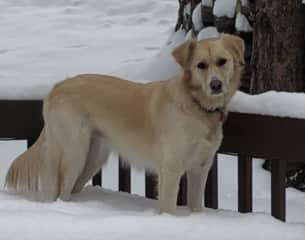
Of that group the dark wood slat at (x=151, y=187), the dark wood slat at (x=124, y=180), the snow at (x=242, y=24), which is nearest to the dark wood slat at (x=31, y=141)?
the dark wood slat at (x=124, y=180)

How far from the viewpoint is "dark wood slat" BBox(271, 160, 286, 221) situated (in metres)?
3.86

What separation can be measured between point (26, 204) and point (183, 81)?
89 centimetres

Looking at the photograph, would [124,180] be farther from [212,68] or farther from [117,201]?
[212,68]

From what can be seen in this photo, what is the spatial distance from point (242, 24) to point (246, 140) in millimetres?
3195

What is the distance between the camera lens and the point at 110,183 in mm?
6164

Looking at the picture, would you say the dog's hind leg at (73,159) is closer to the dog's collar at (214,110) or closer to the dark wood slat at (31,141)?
the dark wood slat at (31,141)

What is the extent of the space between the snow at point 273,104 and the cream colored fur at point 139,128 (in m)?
0.19

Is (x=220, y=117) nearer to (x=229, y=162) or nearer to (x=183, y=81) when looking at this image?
(x=183, y=81)

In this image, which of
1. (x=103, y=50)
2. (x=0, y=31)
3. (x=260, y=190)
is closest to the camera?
(x=260, y=190)

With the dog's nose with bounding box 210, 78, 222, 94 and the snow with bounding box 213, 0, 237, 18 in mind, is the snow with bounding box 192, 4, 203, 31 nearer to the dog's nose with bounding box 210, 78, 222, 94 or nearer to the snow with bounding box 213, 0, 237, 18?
the snow with bounding box 213, 0, 237, 18

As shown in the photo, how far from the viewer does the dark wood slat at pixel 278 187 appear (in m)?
3.86

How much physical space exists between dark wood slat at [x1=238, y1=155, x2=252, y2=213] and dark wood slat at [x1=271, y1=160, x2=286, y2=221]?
0.15 m

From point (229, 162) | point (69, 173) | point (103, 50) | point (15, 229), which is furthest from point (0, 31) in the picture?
point (15, 229)

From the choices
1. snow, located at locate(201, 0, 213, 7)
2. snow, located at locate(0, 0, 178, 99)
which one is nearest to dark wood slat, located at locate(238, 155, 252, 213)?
snow, located at locate(201, 0, 213, 7)
